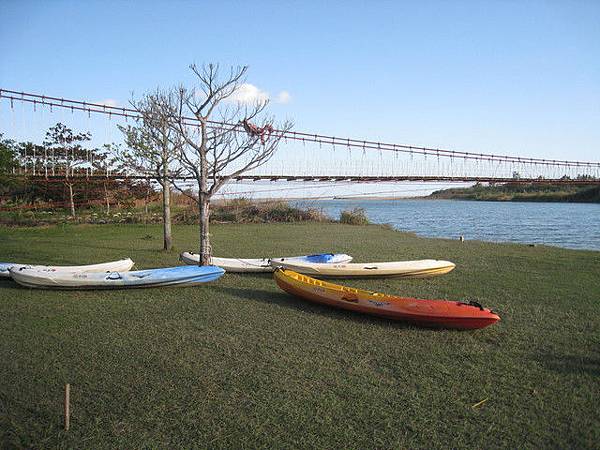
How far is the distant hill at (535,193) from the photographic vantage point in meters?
47.2

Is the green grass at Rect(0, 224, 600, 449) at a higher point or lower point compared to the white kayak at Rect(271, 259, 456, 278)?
lower

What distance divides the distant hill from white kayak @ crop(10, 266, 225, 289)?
38.3 m

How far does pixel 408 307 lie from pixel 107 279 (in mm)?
4662

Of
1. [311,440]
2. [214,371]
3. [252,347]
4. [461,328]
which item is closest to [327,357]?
[252,347]

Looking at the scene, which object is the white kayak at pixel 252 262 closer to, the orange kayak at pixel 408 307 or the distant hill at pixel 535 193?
the orange kayak at pixel 408 307

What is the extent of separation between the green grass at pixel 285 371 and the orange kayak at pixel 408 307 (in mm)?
147

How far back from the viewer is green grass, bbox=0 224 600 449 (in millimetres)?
3289

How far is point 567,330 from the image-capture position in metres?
5.53

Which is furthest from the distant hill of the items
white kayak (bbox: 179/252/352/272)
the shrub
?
white kayak (bbox: 179/252/352/272)

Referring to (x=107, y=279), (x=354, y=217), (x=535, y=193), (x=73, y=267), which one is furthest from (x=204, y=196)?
(x=535, y=193)

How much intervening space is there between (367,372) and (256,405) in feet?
3.91

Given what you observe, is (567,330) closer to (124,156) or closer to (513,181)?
(124,156)

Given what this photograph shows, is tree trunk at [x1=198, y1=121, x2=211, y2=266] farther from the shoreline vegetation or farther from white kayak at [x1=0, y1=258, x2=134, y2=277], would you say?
the shoreline vegetation

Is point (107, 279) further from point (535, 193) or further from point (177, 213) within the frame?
point (535, 193)
